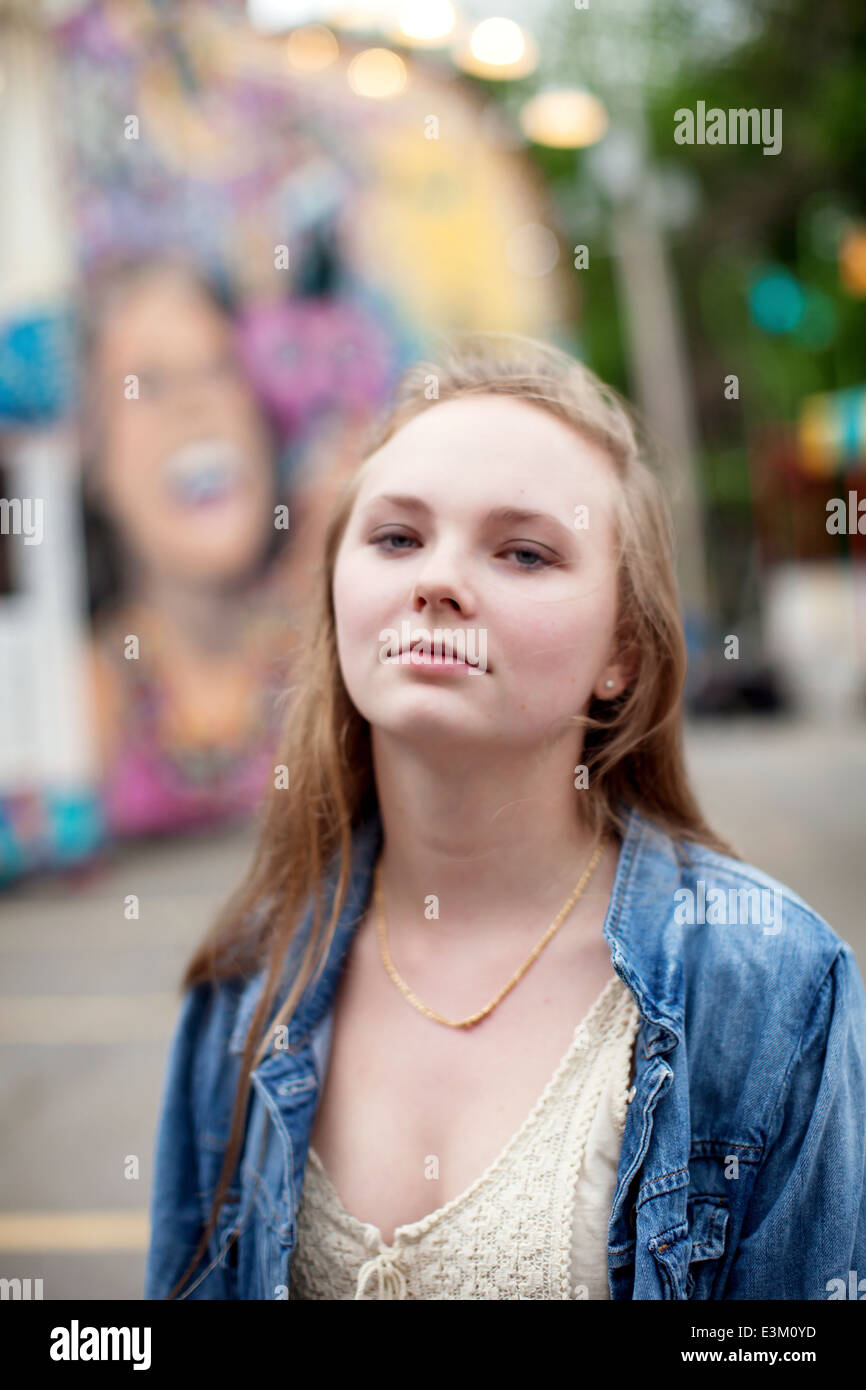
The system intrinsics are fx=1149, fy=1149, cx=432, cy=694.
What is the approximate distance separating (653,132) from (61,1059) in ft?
62.3

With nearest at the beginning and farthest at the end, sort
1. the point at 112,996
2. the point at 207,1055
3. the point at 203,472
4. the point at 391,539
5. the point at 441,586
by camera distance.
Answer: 1. the point at 441,586
2. the point at 391,539
3. the point at 207,1055
4. the point at 112,996
5. the point at 203,472

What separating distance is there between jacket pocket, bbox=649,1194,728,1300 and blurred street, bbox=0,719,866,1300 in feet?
1.87

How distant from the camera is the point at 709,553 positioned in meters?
28.5

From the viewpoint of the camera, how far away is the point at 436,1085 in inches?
54.1

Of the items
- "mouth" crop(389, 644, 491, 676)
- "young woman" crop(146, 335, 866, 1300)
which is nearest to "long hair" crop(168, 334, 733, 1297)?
"young woman" crop(146, 335, 866, 1300)

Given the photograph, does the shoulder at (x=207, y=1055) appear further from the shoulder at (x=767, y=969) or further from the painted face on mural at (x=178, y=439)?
the painted face on mural at (x=178, y=439)

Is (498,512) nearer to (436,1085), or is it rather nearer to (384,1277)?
(436,1085)

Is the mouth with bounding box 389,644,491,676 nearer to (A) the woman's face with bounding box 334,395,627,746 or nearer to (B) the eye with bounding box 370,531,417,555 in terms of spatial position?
(A) the woman's face with bounding box 334,395,627,746

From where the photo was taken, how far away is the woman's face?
50.2 inches

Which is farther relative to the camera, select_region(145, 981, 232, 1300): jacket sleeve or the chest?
select_region(145, 981, 232, 1300): jacket sleeve

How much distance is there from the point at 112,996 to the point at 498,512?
15.0ft

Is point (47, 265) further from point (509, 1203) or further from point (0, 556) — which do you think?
point (509, 1203)

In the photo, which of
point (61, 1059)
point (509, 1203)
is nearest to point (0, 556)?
point (61, 1059)

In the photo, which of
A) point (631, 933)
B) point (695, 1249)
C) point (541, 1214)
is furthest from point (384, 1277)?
point (631, 933)
